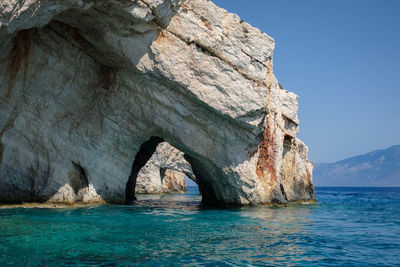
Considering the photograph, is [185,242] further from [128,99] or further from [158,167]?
[158,167]

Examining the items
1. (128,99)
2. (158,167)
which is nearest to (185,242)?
(128,99)

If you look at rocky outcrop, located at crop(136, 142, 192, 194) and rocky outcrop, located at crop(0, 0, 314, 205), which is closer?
rocky outcrop, located at crop(0, 0, 314, 205)

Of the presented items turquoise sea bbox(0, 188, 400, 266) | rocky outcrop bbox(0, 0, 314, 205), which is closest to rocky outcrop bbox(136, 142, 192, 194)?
rocky outcrop bbox(0, 0, 314, 205)

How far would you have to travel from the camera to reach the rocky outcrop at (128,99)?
46.6 ft

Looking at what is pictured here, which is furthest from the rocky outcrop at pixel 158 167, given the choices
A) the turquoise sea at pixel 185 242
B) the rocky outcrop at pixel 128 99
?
the turquoise sea at pixel 185 242

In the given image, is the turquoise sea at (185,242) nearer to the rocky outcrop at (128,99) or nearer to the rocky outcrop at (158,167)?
the rocky outcrop at (128,99)

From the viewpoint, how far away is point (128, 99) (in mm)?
16562

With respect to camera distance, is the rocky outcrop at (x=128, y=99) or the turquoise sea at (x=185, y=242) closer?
the turquoise sea at (x=185, y=242)

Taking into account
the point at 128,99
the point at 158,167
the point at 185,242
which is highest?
the point at 128,99

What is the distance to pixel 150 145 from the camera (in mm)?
22906

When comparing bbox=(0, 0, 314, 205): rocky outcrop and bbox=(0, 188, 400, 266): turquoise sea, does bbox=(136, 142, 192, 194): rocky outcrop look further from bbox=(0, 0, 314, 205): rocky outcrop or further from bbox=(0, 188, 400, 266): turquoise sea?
bbox=(0, 188, 400, 266): turquoise sea

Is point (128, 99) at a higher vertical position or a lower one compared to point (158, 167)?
higher

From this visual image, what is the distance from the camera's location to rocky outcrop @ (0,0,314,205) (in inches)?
559

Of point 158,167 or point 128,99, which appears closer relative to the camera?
point 128,99
